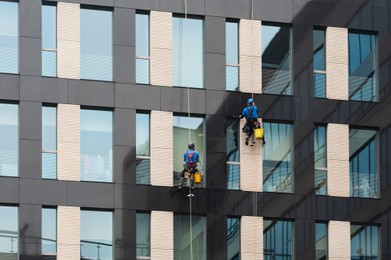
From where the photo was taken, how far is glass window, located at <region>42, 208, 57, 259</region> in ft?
170

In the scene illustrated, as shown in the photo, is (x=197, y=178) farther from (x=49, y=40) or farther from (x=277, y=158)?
(x=49, y=40)

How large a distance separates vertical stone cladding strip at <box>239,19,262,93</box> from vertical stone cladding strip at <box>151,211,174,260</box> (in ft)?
20.0

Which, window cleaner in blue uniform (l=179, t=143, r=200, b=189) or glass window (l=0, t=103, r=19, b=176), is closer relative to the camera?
glass window (l=0, t=103, r=19, b=176)

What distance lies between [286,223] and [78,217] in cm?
846

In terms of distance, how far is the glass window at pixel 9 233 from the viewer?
169 feet

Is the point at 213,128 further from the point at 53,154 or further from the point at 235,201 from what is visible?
the point at 53,154

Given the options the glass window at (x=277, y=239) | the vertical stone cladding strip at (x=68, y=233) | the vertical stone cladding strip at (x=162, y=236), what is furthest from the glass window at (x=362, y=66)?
the vertical stone cladding strip at (x=68, y=233)

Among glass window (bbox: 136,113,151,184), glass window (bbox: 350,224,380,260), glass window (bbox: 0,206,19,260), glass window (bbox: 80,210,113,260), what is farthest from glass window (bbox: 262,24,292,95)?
glass window (bbox: 0,206,19,260)

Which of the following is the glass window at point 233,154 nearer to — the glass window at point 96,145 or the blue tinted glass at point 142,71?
the blue tinted glass at point 142,71

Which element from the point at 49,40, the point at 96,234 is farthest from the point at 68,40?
the point at 96,234

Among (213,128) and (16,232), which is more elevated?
(213,128)

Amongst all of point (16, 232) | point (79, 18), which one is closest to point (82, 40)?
point (79, 18)

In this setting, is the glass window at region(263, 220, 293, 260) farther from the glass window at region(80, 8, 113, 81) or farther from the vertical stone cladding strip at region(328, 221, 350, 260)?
the glass window at region(80, 8, 113, 81)

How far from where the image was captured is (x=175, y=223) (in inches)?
2116
